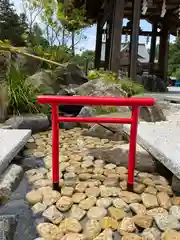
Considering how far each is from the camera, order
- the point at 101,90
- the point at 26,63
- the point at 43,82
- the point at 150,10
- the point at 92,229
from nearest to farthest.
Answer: the point at 92,229, the point at 101,90, the point at 43,82, the point at 26,63, the point at 150,10

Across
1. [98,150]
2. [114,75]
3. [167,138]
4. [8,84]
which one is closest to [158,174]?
[167,138]

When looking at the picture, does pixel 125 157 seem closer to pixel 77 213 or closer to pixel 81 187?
pixel 81 187

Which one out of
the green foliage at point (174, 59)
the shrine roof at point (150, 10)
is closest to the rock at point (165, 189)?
the shrine roof at point (150, 10)

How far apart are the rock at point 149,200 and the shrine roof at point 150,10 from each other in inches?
252

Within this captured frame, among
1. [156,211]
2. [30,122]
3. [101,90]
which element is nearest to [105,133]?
[30,122]

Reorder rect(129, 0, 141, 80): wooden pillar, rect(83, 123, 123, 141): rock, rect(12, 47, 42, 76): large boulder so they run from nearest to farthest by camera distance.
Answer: rect(83, 123, 123, 141): rock < rect(12, 47, 42, 76): large boulder < rect(129, 0, 141, 80): wooden pillar

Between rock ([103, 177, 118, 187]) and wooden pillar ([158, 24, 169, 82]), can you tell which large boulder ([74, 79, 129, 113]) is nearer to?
rock ([103, 177, 118, 187])

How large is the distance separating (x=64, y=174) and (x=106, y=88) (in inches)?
113

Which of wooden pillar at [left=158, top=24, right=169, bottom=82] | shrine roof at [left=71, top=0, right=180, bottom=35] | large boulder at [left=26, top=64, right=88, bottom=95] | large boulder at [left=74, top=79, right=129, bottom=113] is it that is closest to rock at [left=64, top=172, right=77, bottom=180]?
large boulder at [left=74, top=79, right=129, bottom=113]

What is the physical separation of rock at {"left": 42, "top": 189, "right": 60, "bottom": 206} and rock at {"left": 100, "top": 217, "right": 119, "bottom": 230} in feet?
1.40

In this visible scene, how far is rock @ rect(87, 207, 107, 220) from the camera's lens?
1732mm

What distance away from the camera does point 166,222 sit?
1.65 m

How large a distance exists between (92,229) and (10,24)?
20.0 meters

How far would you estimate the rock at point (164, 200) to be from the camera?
1881mm
